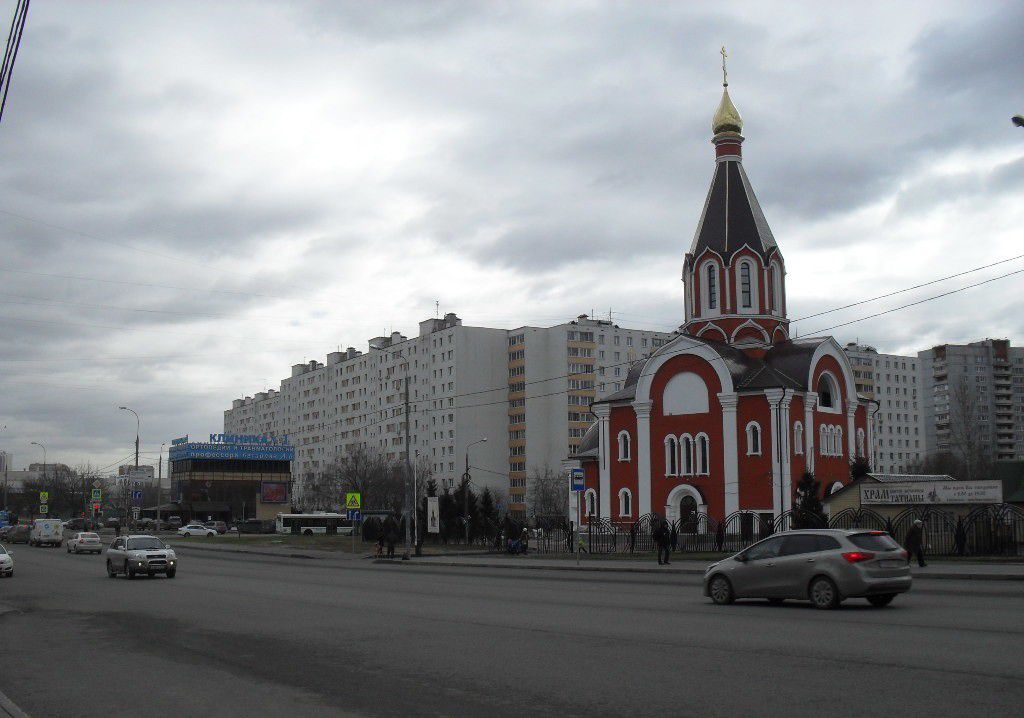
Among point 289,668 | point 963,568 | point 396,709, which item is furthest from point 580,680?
point 963,568

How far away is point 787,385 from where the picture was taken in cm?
5369

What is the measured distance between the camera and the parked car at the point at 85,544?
51.0 meters

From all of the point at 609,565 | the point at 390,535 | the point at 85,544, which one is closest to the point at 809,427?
the point at 609,565

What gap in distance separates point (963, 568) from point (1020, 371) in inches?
5915

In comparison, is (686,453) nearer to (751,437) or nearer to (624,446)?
(751,437)

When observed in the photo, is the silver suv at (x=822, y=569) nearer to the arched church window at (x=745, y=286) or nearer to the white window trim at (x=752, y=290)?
the white window trim at (x=752, y=290)

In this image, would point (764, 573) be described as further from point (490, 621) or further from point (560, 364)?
point (560, 364)

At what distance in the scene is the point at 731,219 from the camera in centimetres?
5916

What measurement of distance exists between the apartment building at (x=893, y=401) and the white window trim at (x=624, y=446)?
313ft

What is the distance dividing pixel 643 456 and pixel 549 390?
59.1 meters

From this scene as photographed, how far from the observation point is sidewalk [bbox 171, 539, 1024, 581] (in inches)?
971

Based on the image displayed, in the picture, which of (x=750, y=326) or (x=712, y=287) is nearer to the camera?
(x=750, y=326)

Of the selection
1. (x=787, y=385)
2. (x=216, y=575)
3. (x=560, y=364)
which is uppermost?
(x=560, y=364)

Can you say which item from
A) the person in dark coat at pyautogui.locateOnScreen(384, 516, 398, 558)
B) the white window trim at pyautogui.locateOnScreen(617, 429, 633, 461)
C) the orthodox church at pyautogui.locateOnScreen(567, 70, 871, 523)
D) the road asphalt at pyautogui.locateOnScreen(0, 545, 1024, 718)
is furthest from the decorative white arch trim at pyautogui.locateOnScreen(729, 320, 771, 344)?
the road asphalt at pyautogui.locateOnScreen(0, 545, 1024, 718)
